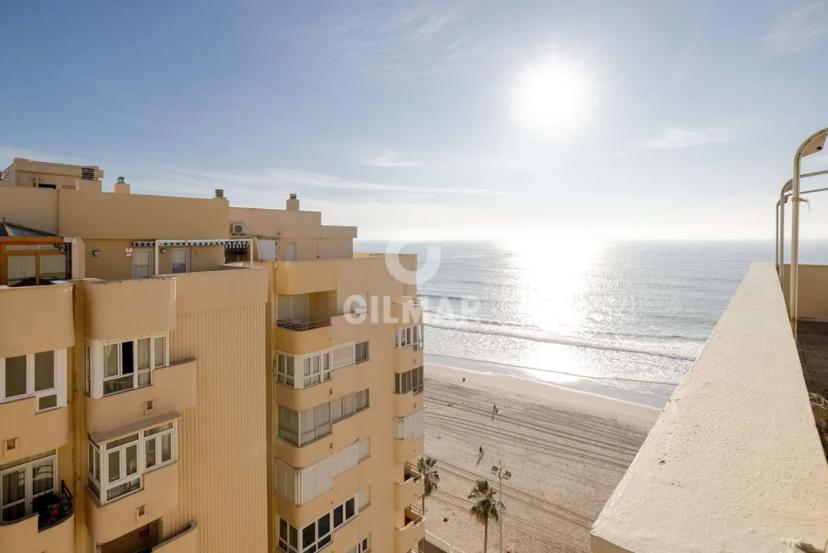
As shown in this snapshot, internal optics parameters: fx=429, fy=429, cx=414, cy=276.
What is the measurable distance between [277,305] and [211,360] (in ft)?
10.0

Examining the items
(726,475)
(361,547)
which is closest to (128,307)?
(726,475)

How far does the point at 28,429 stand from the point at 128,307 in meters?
2.31

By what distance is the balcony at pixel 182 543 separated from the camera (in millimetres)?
8430

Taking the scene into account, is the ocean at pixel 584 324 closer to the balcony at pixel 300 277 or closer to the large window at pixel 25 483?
the balcony at pixel 300 277

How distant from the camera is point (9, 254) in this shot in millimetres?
8039

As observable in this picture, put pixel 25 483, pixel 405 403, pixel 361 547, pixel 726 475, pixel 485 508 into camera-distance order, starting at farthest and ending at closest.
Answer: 1. pixel 485 508
2. pixel 405 403
3. pixel 361 547
4. pixel 25 483
5. pixel 726 475

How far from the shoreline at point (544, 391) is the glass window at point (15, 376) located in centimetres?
3928

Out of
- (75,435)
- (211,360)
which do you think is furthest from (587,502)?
(75,435)

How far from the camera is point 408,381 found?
15461 millimetres

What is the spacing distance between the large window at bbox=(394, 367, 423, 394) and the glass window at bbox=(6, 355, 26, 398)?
1019cm

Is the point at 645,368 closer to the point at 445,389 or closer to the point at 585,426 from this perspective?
the point at 585,426

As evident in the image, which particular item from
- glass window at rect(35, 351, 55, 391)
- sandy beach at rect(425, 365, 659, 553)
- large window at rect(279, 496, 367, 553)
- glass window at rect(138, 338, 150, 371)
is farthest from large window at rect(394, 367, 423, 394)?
sandy beach at rect(425, 365, 659, 553)

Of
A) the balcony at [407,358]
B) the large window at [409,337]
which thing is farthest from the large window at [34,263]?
the balcony at [407,358]

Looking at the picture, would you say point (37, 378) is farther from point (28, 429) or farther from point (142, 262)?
point (142, 262)
